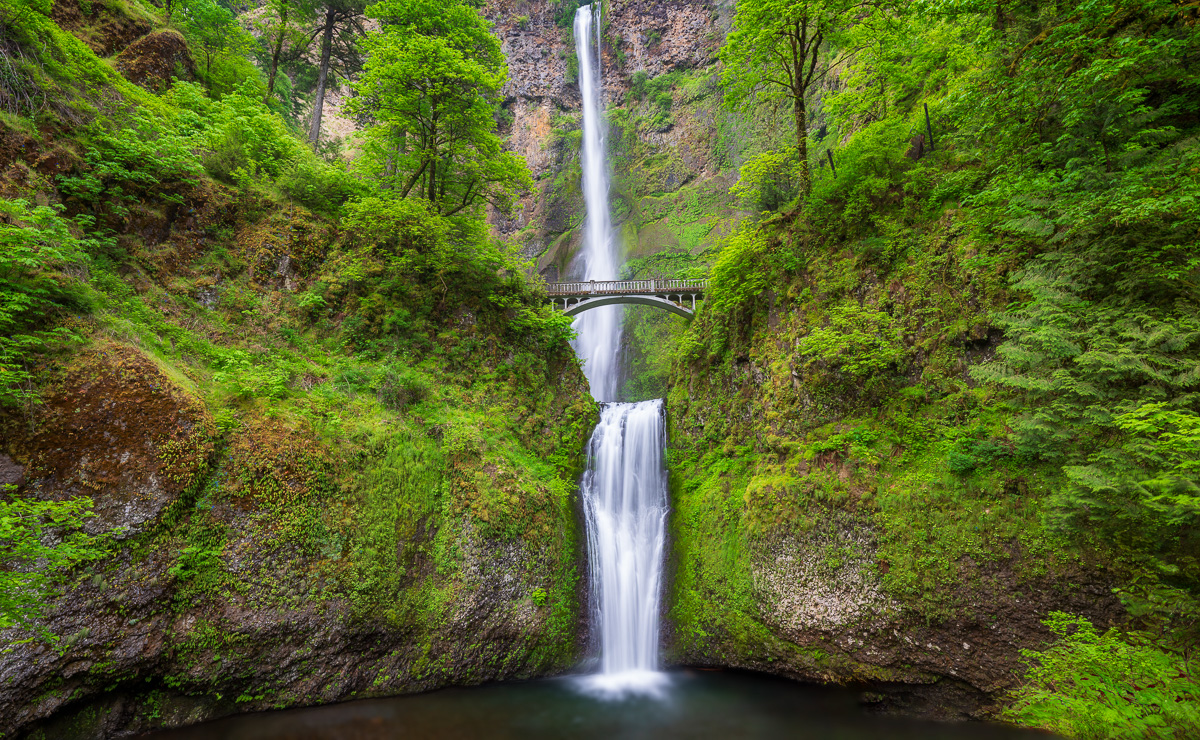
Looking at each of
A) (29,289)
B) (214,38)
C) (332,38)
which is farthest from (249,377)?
(332,38)

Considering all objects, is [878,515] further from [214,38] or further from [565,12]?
[565,12]

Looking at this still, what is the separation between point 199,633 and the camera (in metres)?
5.63

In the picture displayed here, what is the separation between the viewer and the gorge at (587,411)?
467 cm

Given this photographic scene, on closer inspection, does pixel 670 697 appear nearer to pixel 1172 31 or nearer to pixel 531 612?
pixel 531 612

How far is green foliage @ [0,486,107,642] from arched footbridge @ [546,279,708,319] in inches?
565

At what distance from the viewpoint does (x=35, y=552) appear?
4012 mm

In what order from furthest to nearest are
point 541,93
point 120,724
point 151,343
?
point 541,93 < point 151,343 < point 120,724

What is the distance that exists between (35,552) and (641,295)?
1664 centimetres

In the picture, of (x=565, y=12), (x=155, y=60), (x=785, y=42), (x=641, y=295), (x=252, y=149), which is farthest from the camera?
(x=565, y=12)

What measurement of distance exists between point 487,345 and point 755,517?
7.92 m

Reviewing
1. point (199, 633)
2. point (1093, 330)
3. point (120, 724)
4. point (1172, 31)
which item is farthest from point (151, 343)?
point (1172, 31)

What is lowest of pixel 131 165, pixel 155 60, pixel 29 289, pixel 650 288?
pixel 29 289

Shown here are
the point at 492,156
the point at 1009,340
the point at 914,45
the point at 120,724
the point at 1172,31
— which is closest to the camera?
the point at 1172,31

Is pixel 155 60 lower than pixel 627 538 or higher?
higher
